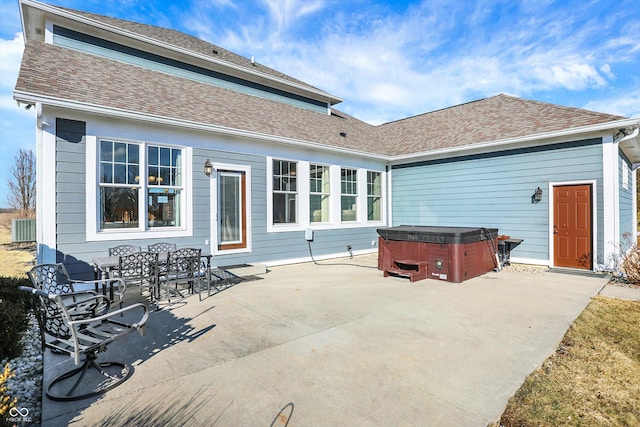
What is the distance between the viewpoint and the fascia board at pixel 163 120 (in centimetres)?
530

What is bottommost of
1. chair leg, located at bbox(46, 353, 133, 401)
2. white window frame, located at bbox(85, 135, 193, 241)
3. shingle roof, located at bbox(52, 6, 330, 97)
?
chair leg, located at bbox(46, 353, 133, 401)

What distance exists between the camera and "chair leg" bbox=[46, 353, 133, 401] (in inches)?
101

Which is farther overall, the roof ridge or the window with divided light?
the roof ridge

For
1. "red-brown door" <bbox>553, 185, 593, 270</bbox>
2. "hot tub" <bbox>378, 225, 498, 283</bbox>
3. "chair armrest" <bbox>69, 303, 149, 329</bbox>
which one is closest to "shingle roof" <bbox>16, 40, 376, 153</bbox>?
"hot tub" <bbox>378, 225, 498, 283</bbox>

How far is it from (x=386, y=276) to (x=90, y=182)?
600 centimetres

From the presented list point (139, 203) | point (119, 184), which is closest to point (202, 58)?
point (119, 184)

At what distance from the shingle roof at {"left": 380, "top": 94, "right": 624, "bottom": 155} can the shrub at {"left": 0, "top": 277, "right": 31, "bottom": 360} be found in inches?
393

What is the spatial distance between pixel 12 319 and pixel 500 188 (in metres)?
10.3

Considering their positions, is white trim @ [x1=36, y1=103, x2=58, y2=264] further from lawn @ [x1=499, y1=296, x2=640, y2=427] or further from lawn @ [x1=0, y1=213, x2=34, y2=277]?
lawn @ [x1=499, y1=296, x2=640, y2=427]

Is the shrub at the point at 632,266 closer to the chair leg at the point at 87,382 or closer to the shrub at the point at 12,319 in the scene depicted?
the chair leg at the point at 87,382

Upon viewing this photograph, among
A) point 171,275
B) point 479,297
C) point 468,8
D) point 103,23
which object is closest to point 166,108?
point 103,23

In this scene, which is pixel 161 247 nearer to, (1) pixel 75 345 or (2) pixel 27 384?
(2) pixel 27 384

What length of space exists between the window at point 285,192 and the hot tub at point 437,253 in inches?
105

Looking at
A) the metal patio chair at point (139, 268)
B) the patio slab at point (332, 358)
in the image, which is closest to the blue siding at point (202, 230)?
the metal patio chair at point (139, 268)
